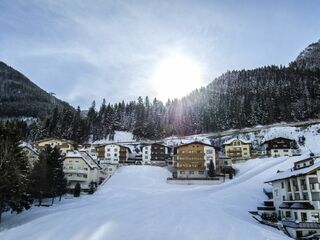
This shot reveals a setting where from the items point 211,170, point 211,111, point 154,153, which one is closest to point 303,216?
point 211,170

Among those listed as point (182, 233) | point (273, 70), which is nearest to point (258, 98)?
point (273, 70)

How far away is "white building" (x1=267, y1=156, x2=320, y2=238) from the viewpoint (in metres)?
33.5

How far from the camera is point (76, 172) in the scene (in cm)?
7312

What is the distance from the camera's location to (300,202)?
39.9 m

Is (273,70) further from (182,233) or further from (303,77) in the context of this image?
(182,233)

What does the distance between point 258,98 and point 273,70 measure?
4403cm

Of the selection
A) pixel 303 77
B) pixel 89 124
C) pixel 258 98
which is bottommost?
pixel 89 124

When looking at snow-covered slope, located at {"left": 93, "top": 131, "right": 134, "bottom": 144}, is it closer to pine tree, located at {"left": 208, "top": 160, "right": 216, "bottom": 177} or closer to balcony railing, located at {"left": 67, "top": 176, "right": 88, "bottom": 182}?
balcony railing, located at {"left": 67, "top": 176, "right": 88, "bottom": 182}

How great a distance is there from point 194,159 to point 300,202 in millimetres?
41695

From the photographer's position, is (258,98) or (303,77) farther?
(303,77)

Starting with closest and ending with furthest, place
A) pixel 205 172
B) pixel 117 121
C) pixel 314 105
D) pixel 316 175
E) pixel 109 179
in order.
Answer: pixel 316 175 → pixel 109 179 → pixel 205 172 → pixel 314 105 → pixel 117 121

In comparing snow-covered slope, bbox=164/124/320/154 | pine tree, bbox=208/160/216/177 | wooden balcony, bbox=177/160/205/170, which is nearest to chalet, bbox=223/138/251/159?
snow-covered slope, bbox=164/124/320/154

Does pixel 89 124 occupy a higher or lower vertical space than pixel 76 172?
higher

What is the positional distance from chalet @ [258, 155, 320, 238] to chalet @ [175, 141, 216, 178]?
32866 millimetres
